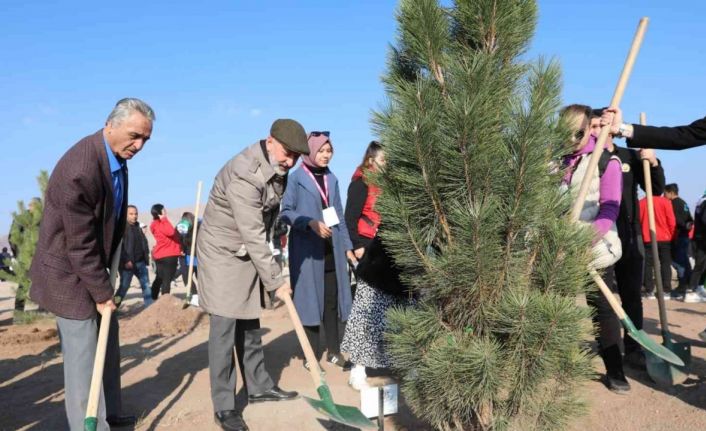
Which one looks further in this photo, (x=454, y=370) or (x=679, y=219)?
(x=679, y=219)

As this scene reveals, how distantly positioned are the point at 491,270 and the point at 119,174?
219 cm

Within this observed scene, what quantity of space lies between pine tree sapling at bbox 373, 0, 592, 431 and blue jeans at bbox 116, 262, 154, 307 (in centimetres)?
846

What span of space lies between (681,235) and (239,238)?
958 cm

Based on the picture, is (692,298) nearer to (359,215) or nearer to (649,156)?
(649,156)

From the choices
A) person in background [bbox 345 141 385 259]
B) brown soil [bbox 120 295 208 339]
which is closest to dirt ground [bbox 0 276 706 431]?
brown soil [bbox 120 295 208 339]

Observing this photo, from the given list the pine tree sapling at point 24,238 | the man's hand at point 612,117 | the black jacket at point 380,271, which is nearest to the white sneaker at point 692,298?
the black jacket at point 380,271

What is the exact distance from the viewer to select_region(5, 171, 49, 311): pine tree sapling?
28.0ft

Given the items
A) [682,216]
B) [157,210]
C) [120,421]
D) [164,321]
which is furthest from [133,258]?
[682,216]

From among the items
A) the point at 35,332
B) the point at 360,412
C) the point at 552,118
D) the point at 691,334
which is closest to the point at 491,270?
the point at 552,118

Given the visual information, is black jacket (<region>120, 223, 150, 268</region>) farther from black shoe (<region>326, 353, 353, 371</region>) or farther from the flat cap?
the flat cap

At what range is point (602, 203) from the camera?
12.3 feet

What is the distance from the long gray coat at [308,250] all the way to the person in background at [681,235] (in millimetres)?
7373

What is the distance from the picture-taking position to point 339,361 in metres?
5.08

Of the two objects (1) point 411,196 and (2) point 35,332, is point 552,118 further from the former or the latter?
(2) point 35,332
